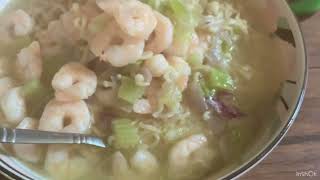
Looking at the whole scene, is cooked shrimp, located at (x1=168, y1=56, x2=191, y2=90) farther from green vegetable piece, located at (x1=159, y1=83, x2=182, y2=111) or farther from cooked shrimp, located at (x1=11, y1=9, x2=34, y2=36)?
cooked shrimp, located at (x1=11, y1=9, x2=34, y2=36)

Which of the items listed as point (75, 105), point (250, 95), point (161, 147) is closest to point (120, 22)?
point (75, 105)

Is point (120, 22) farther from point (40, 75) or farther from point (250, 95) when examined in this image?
point (250, 95)

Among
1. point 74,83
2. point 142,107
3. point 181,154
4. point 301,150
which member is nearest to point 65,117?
point 74,83

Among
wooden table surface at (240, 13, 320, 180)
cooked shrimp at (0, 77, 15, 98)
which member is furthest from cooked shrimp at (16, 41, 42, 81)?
wooden table surface at (240, 13, 320, 180)

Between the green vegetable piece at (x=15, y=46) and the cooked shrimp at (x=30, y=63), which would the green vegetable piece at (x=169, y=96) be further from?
the green vegetable piece at (x=15, y=46)

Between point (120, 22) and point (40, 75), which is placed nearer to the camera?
point (120, 22)

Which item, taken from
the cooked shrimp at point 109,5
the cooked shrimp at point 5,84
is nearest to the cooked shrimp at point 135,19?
the cooked shrimp at point 109,5
